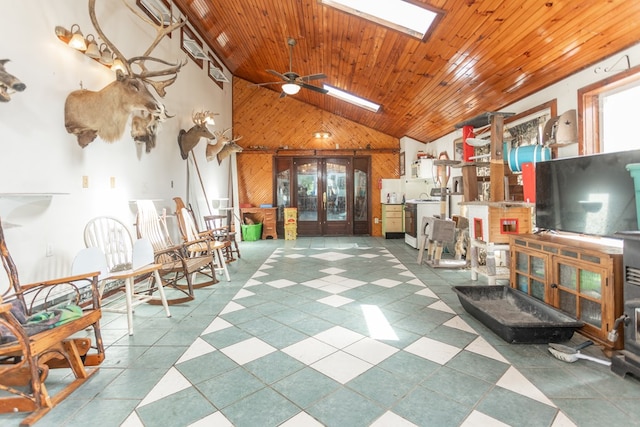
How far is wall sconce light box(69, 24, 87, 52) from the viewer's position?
288cm

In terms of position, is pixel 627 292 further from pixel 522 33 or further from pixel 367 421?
pixel 522 33

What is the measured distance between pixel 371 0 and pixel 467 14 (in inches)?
44.6

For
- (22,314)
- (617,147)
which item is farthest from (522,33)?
(22,314)

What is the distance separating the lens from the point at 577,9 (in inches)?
94.2

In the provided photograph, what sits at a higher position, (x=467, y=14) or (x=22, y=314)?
(x=467, y=14)

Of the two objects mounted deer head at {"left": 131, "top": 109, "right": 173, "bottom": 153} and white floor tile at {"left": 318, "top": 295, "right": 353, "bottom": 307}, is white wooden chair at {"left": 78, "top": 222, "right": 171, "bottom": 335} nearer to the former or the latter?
mounted deer head at {"left": 131, "top": 109, "right": 173, "bottom": 153}

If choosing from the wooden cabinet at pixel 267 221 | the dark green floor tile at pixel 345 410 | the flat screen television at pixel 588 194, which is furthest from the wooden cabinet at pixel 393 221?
the dark green floor tile at pixel 345 410

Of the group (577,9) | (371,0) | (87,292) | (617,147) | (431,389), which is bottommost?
(431,389)

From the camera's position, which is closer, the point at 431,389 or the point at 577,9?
the point at 431,389

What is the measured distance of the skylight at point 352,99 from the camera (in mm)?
6531

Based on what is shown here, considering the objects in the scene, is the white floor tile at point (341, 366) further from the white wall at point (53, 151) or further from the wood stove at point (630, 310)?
the white wall at point (53, 151)

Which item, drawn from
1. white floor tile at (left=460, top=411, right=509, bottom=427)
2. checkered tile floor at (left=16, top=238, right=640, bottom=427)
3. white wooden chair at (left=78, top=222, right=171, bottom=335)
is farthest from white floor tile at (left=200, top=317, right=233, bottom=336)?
white floor tile at (left=460, top=411, right=509, bottom=427)

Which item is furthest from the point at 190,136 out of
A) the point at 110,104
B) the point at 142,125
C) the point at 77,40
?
the point at 77,40

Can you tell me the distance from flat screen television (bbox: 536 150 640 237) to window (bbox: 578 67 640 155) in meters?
0.51
